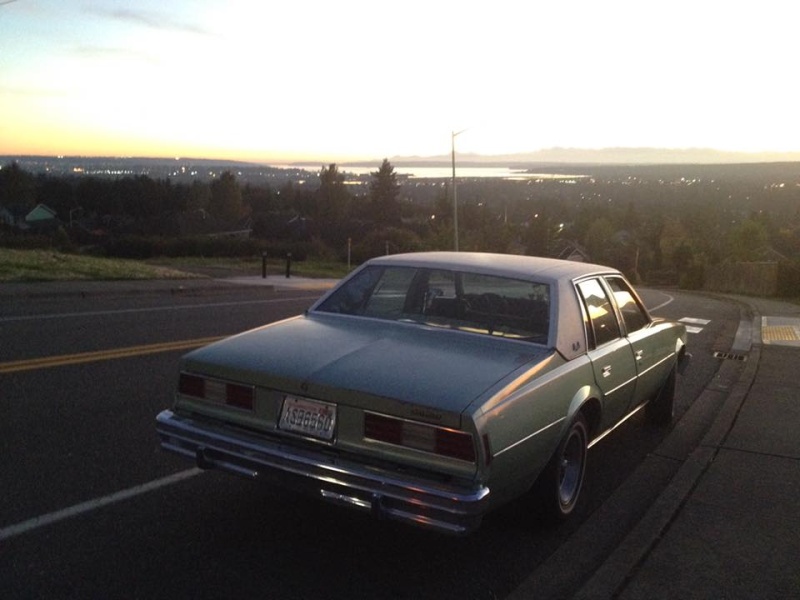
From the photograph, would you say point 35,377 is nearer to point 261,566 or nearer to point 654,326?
point 261,566

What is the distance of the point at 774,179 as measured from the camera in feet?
442

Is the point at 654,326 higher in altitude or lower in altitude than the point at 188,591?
higher

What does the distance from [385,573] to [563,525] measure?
4.54 ft

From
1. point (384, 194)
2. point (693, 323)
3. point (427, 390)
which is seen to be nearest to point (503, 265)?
point (427, 390)

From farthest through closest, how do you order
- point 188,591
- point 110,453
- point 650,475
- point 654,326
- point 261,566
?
point 654,326
point 650,475
point 110,453
point 261,566
point 188,591

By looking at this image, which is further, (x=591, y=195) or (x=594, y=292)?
(x=591, y=195)

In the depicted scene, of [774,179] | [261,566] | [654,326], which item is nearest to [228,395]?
[261,566]

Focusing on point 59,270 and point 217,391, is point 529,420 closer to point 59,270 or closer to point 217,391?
point 217,391

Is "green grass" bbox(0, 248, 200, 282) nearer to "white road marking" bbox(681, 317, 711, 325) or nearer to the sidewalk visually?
"white road marking" bbox(681, 317, 711, 325)

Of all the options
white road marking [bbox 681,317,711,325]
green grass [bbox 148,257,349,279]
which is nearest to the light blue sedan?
white road marking [bbox 681,317,711,325]

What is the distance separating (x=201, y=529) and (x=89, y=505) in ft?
2.39

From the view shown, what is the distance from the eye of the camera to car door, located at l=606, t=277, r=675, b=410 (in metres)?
6.49

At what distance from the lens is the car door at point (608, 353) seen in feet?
18.5

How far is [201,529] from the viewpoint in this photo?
478 centimetres
